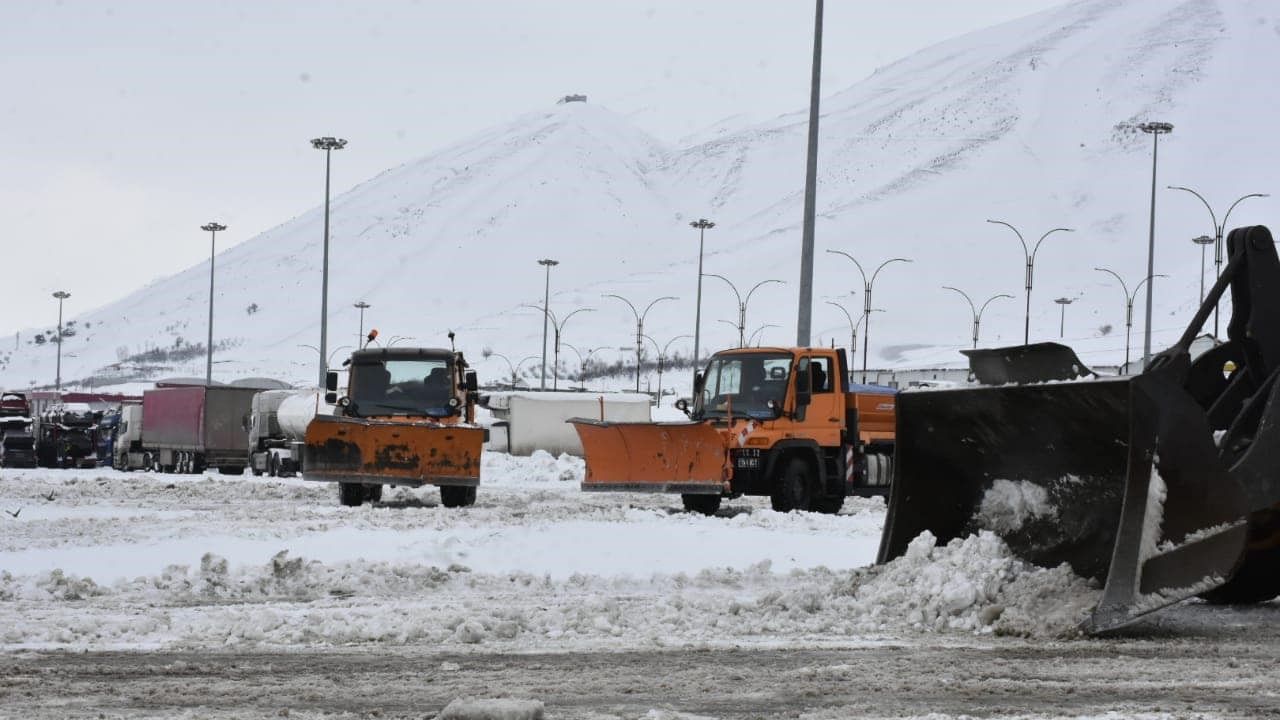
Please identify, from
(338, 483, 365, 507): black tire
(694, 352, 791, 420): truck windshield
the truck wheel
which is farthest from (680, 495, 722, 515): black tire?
A: (338, 483, 365, 507): black tire

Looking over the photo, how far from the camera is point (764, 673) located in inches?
332

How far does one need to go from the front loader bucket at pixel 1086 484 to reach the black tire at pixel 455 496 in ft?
38.2

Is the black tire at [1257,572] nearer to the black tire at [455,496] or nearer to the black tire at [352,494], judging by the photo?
the black tire at [455,496]

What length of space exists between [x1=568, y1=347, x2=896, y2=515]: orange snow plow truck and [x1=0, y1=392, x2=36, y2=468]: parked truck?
31287 millimetres

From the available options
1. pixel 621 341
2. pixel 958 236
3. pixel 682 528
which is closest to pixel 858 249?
pixel 958 236

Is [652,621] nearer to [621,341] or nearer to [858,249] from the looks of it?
[621,341]

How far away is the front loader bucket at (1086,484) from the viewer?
30.1 ft

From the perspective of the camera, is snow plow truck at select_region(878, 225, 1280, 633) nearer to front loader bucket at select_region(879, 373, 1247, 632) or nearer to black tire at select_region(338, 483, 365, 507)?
front loader bucket at select_region(879, 373, 1247, 632)

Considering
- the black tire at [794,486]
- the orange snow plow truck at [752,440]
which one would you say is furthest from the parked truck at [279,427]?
the black tire at [794,486]

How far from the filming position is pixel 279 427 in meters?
38.4

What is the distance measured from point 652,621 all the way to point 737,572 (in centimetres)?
313

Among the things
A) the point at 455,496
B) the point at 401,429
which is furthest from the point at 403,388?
the point at 455,496

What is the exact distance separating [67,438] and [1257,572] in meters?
43.8

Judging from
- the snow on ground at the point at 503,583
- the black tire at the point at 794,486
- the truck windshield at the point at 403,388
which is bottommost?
the snow on ground at the point at 503,583
